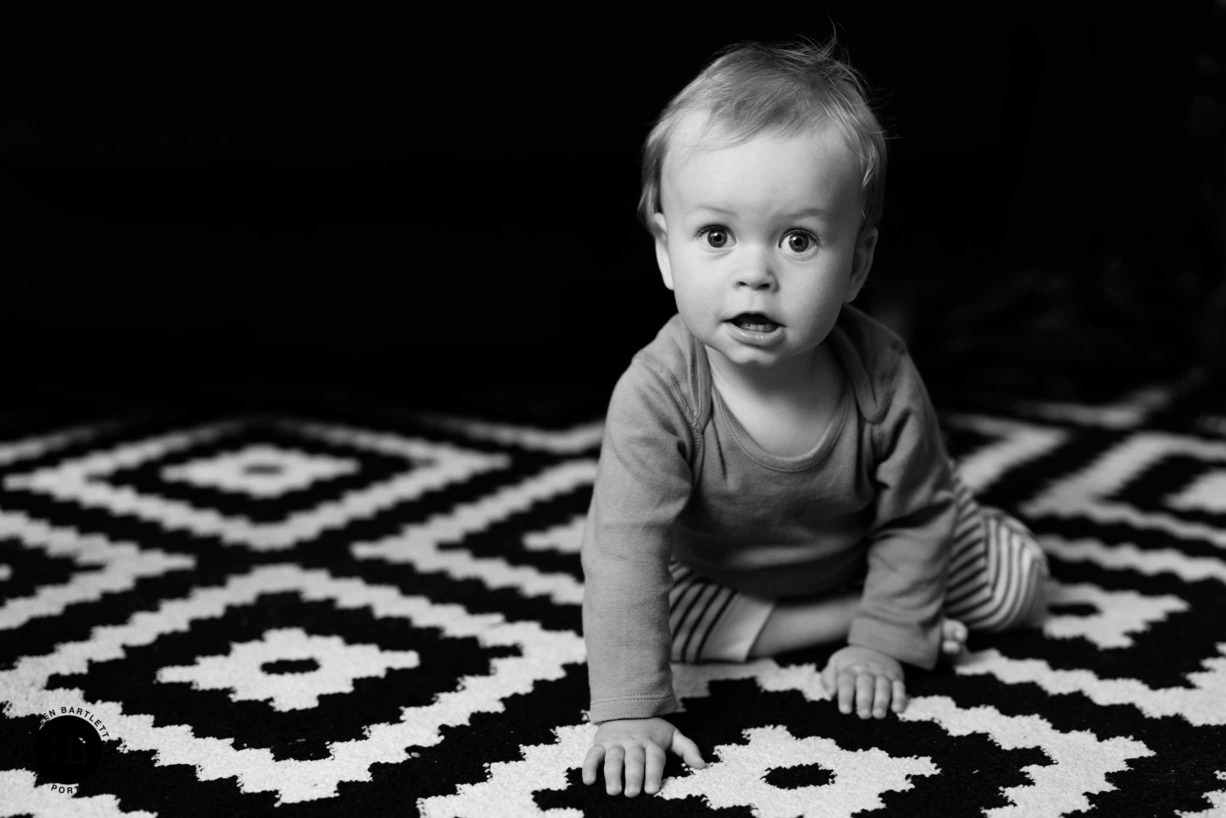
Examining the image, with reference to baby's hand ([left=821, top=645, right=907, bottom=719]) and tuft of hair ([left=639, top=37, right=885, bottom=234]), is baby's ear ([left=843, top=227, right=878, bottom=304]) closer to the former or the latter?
tuft of hair ([left=639, top=37, right=885, bottom=234])

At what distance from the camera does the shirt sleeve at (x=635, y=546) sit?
78cm

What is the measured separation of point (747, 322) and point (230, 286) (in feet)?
3.00

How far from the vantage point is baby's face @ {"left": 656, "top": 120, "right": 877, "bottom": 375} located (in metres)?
0.74

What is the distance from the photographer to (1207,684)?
0.88m

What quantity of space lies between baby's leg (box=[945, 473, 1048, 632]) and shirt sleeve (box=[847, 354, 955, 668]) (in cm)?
5

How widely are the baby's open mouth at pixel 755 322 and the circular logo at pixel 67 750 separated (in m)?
0.45

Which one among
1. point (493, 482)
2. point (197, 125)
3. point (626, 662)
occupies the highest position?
point (197, 125)

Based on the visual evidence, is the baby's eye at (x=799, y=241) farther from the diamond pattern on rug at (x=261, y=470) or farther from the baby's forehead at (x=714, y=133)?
the diamond pattern on rug at (x=261, y=470)

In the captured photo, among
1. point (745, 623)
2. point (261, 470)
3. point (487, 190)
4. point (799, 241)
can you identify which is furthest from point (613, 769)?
point (487, 190)

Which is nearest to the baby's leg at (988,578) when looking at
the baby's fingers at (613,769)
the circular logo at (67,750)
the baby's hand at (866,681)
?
the baby's hand at (866,681)

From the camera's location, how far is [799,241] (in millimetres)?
760

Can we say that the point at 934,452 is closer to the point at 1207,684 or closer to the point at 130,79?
the point at 1207,684

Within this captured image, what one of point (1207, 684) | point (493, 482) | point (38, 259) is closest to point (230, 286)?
point (38, 259)

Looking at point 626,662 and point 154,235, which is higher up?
point 154,235
